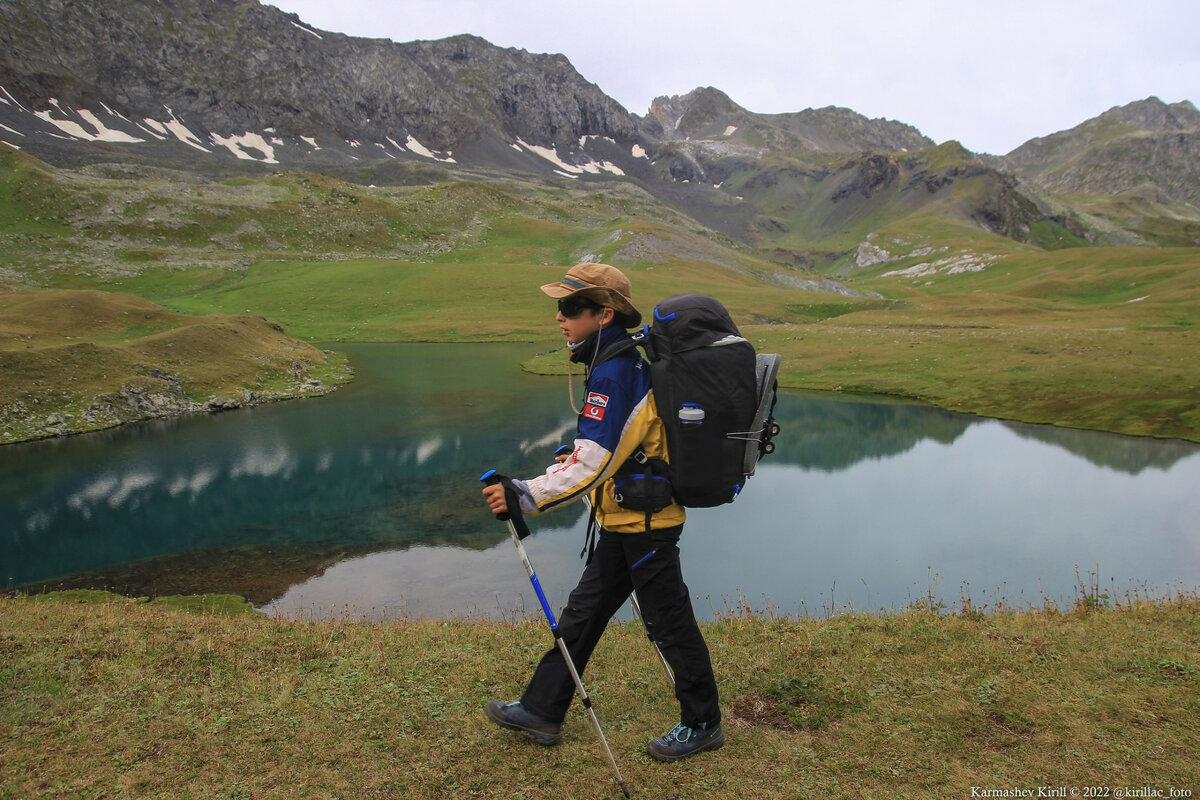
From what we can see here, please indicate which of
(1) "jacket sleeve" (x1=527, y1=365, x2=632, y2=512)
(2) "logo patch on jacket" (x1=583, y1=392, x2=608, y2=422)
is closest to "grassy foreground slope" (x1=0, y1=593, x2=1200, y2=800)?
(1) "jacket sleeve" (x1=527, y1=365, x2=632, y2=512)

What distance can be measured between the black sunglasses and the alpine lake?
7.44 meters

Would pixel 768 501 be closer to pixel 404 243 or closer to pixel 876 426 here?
pixel 876 426

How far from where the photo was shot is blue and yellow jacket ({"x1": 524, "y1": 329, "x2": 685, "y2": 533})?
604 cm

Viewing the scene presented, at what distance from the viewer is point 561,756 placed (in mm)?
6461

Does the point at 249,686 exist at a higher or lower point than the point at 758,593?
higher

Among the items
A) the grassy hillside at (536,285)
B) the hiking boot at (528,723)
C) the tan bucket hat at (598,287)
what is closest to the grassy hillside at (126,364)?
the grassy hillside at (536,285)

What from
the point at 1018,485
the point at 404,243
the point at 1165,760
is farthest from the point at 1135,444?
the point at 404,243

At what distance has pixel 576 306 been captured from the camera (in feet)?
21.5

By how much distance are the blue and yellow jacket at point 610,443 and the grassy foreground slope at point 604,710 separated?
8.14 feet

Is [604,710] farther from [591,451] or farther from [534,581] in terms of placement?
[591,451]

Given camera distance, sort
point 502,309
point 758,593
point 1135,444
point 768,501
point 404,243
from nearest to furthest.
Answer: point 758,593 < point 768,501 < point 1135,444 < point 502,309 < point 404,243

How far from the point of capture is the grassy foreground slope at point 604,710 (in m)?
5.95

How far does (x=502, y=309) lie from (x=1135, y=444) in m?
69.8

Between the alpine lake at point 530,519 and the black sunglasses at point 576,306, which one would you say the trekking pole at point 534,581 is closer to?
the black sunglasses at point 576,306
